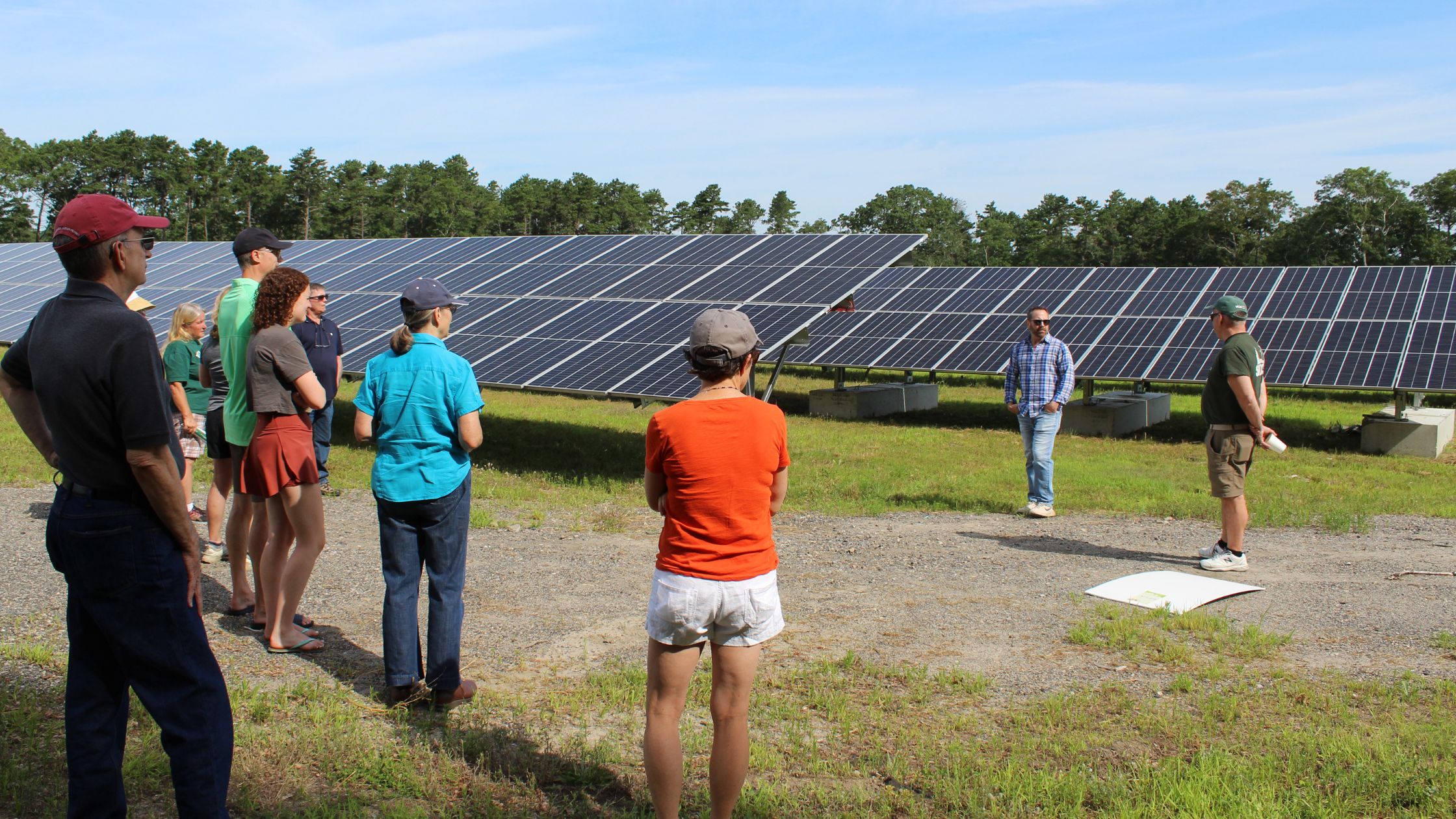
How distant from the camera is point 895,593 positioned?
6.91 m

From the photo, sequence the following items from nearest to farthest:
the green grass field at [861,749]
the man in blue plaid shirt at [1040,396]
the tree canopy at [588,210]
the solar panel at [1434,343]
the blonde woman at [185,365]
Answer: the green grass field at [861,749]
the blonde woman at [185,365]
the man in blue plaid shirt at [1040,396]
the solar panel at [1434,343]
the tree canopy at [588,210]

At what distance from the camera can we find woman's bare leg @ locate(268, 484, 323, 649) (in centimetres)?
509

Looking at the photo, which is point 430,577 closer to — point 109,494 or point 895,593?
point 109,494

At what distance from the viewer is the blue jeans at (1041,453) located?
955 centimetres

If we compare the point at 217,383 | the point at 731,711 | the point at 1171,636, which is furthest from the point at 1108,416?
the point at 731,711

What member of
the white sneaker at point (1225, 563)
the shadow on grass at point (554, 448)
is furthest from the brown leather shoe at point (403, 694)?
the shadow on grass at point (554, 448)

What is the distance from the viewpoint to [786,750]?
4.43 metres

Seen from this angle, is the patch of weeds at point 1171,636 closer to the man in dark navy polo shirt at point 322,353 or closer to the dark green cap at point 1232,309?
the dark green cap at point 1232,309

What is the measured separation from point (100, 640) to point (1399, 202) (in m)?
60.1

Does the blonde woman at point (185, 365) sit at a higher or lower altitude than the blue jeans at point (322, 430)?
higher

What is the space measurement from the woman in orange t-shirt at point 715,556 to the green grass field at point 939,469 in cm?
580

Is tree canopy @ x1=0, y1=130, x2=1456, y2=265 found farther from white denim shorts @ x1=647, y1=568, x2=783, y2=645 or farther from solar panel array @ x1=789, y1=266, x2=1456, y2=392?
white denim shorts @ x1=647, y1=568, x2=783, y2=645

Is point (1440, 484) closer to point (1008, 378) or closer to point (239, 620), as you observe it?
point (1008, 378)

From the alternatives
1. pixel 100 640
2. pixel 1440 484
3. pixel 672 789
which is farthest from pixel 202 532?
pixel 1440 484
